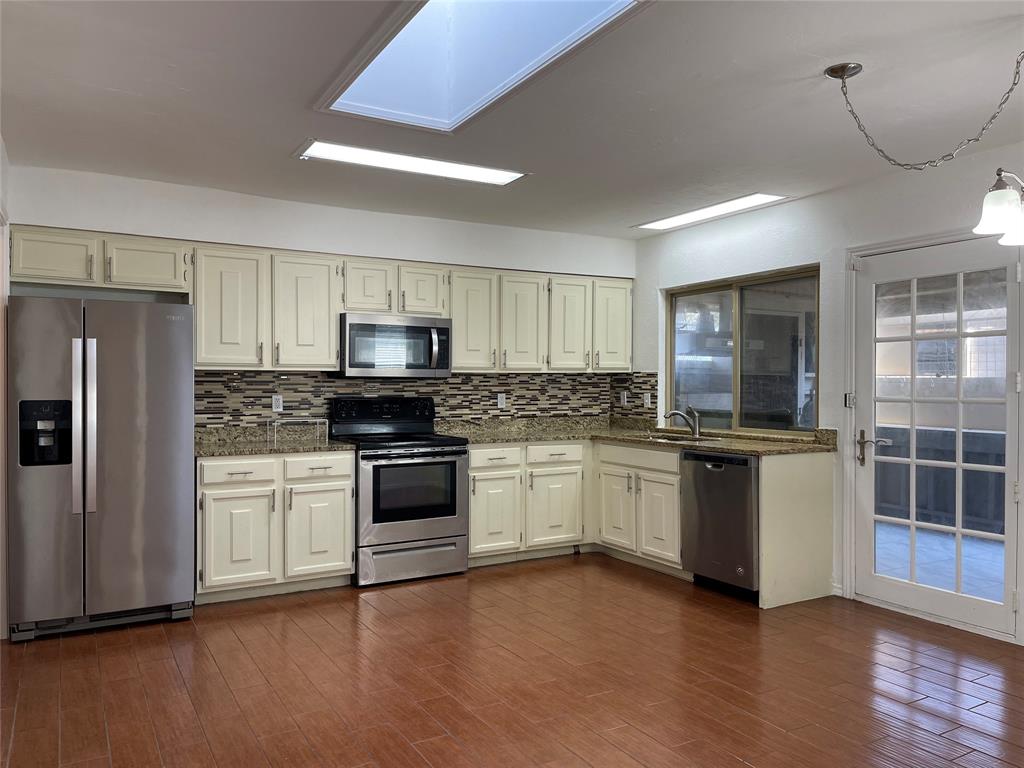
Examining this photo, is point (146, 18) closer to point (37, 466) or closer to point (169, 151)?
point (169, 151)

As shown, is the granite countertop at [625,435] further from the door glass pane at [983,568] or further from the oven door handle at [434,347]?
the door glass pane at [983,568]

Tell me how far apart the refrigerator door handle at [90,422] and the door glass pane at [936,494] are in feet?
14.0

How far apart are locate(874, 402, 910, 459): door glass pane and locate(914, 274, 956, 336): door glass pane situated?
43 centimetres

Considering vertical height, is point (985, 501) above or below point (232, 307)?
below

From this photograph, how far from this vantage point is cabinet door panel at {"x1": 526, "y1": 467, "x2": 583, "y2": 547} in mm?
5305

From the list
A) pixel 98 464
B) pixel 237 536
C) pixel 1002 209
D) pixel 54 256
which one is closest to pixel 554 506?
pixel 237 536

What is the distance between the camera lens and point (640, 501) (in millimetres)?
5113

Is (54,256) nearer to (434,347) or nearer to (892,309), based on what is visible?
(434,347)

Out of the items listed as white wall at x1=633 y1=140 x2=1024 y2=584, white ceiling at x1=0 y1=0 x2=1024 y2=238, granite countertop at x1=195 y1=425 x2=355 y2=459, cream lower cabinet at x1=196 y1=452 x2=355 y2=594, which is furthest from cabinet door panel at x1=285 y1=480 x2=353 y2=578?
white wall at x1=633 y1=140 x2=1024 y2=584

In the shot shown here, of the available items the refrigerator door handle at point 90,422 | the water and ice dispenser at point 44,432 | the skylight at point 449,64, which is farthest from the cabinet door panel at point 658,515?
the water and ice dispenser at point 44,432

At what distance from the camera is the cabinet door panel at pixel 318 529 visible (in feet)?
14.5

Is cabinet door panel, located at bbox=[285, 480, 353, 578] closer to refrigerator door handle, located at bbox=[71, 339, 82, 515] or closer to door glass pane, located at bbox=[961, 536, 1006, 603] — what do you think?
refrigerator door handle, located at bbox=[71, 339, 82, 515]

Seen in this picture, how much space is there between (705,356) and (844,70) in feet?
10.1

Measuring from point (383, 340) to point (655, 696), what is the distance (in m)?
2.87
